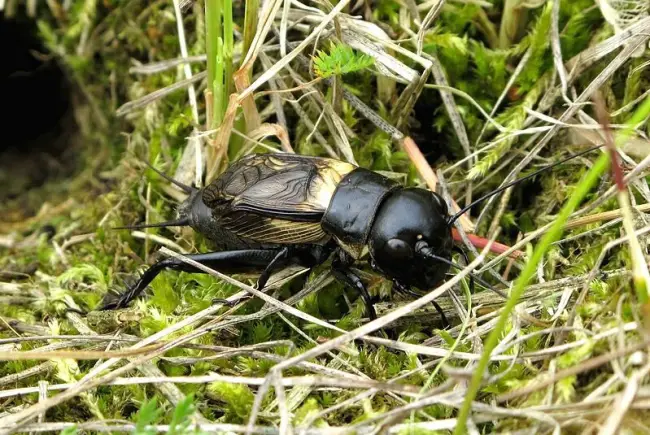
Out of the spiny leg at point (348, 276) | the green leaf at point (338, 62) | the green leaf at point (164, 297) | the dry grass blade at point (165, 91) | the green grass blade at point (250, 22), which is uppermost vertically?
the green grass blade at point (250, 22)

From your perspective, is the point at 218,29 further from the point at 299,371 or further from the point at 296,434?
the point at 296,434

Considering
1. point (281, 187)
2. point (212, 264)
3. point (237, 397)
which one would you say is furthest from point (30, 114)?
point (237, 397)

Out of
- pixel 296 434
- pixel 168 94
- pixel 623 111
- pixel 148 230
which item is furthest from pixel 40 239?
pixel 623 111

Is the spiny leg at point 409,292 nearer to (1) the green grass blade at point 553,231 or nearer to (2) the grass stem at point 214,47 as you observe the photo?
(1) the green grass blade at point 553,231

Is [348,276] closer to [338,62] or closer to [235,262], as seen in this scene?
[235,262]

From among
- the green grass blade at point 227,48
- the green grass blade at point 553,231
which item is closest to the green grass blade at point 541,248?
the green grass blade at point 553,231

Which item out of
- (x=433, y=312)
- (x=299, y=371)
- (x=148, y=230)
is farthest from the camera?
(x=148, y=230)

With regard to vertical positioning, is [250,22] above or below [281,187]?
above
